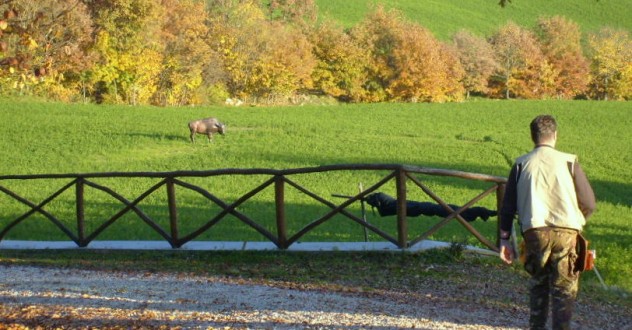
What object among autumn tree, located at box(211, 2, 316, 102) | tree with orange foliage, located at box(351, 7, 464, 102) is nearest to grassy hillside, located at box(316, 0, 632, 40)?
tree with orange foliage, located at box(351, 7, 464, 102)

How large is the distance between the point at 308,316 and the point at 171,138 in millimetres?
27253

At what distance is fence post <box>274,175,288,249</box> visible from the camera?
41.4ft

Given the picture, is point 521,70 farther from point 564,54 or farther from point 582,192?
point 582,192

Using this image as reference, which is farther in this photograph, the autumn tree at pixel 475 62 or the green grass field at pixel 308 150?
the autumn tree at pixel 475 62

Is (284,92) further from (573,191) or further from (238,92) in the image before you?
(573,191)

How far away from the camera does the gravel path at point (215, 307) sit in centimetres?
791

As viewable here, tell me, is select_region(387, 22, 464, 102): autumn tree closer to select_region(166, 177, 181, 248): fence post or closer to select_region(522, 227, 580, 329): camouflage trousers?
select_region(166, 177, 181, 248): fence post

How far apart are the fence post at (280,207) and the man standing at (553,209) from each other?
6128mm

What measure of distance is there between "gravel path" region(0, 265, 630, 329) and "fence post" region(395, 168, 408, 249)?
2.19m

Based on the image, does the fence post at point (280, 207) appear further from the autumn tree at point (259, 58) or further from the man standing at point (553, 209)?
the autumn tree at point (259, 58)

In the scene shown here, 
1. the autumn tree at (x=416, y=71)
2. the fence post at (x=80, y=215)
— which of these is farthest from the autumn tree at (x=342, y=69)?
the fence post at (x=80, y=215)

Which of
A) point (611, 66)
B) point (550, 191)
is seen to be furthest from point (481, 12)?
point (550, 191)

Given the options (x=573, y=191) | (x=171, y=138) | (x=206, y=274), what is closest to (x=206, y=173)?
(x=206, y=274)

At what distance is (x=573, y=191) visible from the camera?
6711 millimetres
